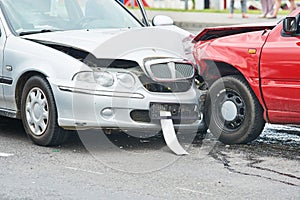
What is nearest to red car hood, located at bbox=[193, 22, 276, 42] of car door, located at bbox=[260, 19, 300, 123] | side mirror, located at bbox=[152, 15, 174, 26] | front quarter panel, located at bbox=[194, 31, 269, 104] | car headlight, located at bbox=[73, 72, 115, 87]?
front quarter panel, located at bbox=[194, 31, 269, 104]

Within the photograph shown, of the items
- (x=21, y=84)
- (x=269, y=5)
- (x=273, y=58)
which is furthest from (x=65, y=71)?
(x=269, y=5)

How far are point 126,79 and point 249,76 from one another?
1.26 metres

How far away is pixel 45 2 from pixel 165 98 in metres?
2.11

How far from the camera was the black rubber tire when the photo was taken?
28.1 feet

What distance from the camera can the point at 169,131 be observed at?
833cm

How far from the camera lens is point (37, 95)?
334 inches

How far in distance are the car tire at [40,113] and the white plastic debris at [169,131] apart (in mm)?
993

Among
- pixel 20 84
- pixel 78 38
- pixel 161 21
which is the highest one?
pixel 78 38

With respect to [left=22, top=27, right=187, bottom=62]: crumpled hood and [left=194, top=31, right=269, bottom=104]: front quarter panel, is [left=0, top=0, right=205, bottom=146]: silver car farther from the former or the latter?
[left=194, top=31, right=269, bottom=104]: front quarter panel

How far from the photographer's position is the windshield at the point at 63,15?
30.1ft

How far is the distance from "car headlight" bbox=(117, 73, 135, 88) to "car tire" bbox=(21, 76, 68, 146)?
0.70 metres

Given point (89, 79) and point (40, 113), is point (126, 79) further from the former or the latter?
point (40, 113)

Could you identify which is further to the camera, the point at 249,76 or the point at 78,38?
the point at 78,38

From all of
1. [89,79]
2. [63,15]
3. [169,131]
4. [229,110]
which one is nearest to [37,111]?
[89,79]
